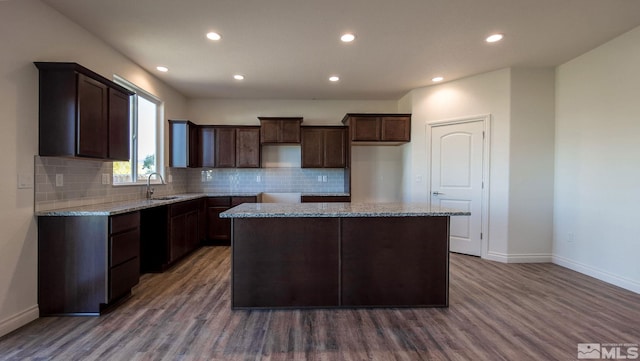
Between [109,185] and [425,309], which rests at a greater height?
[109,185]

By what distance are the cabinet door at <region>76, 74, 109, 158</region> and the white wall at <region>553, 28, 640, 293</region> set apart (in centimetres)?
547

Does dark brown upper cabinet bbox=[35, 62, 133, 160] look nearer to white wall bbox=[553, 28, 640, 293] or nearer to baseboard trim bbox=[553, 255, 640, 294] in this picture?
white wall bbox=[553, 28, 640, 293]

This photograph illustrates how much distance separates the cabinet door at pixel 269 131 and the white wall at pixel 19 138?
9.62 feet

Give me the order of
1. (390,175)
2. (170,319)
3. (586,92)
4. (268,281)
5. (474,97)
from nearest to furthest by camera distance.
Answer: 1. (170,319)
2. (268,281)
3. (586,92)
4. (474,97)
5. (390,175)

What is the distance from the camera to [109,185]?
329 cm

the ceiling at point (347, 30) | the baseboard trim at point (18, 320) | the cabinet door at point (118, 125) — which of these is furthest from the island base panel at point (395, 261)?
the baseboard trim at point (18, 320)

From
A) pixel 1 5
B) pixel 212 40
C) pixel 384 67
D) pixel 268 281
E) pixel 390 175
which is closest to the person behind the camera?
pixel 1 5

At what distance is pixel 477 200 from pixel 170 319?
4191 millimetres

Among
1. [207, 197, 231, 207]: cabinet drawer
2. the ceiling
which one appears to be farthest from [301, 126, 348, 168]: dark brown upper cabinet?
[207, 197, 231, 207]: cabinet drawer

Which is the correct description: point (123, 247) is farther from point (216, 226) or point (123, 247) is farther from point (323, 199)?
A: point (323, 199)

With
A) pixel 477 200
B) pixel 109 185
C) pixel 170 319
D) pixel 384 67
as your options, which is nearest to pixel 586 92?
pixel 477 200

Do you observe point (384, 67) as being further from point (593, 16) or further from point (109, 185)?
point (109, 185)

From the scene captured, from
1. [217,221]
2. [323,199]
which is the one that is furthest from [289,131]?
[217,221]

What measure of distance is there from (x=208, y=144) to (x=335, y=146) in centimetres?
235
